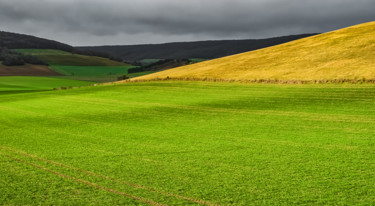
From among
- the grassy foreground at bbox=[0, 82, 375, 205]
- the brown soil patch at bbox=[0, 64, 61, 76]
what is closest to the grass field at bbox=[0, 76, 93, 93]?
the brown soil patch at bbox=[0, 64, 61, 76]

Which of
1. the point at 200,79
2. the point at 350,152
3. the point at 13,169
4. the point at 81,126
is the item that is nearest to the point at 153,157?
the point at 13,169

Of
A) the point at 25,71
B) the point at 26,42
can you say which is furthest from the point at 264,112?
the point at 26,42

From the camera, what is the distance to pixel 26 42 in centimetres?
15725

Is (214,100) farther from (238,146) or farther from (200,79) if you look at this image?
(238,146)

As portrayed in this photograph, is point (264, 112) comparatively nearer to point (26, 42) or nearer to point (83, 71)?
point (83, 71)

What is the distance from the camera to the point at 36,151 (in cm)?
1005

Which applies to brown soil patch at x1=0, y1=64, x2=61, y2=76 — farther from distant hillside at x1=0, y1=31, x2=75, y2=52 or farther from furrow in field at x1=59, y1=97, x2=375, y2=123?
furrow in field at x1=59, y1=97, x2=375, y2=123

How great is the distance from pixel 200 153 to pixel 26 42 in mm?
167350

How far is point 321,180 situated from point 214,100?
45.5 ft

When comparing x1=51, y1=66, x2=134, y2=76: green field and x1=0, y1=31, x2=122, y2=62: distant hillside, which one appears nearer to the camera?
x1=51, y1=66, x2=134, y2=76: green field

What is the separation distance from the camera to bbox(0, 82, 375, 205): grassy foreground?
21.5ft

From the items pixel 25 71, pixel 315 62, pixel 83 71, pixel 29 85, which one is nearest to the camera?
pixel 315 62

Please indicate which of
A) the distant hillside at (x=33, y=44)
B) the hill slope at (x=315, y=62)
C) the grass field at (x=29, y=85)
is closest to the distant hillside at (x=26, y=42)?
the distant hillside at (x=33, y=44)

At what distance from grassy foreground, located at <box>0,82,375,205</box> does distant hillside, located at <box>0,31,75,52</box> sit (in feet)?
486
